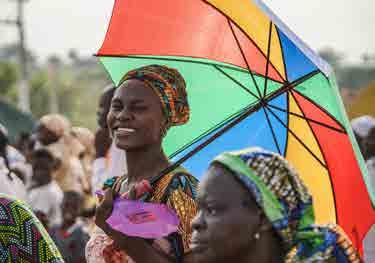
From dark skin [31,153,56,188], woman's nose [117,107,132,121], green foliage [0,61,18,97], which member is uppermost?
woman's nose [117,107,132,121]

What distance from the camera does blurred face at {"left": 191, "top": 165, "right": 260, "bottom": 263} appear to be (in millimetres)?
3676

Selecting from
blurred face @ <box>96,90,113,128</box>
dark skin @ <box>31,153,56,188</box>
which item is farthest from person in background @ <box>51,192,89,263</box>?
blurred face @ <box>96,90,113,128</box>

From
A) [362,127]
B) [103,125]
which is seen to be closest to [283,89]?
[362,127]

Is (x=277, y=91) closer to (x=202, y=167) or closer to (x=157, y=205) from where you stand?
(x=202, y=167)

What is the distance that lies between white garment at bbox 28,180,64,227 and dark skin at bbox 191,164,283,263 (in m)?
6.92

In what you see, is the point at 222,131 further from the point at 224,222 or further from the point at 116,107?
the point at 224,222

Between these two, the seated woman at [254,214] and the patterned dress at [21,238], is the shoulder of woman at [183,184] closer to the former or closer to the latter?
the patterned dress at [21,238]

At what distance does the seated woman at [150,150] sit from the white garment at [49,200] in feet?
17.9

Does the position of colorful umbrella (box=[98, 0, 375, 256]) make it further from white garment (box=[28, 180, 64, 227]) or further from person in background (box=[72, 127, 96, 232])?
person in background (box=[72, 127, 96, 232])

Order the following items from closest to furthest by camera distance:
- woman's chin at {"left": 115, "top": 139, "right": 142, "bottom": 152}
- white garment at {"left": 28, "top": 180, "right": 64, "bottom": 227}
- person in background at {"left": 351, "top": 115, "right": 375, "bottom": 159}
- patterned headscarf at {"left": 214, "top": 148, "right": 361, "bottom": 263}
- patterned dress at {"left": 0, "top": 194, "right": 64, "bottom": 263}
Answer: patterned headscarf at {"left": 214, "top": 148, "right": 361, "bottom": 263} → patterned dress at {"left": 0, "top": 194, "right": 64, "bottom": 263} → woman's chin at {"left": 115, "top": 139, "right": 142, "bottom": 152} → person in background at {"left": 351, "top": 115, "right": 375, "bottom": 159} → white garment at {"left": 28, "top": 180, "right": 64, "bottom": 227}

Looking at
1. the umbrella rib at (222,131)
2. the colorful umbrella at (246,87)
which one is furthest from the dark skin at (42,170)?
the umbrella rib at (222,131)

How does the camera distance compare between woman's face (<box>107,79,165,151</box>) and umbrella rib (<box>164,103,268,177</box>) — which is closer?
woman's face (<box>107,79,165,151</box>)

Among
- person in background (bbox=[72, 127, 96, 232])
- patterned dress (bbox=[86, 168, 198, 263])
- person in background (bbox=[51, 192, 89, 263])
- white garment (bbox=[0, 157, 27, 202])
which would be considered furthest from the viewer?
person in background (bbox=[72, 127, 96, 232])

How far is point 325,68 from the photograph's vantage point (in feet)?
17.6
